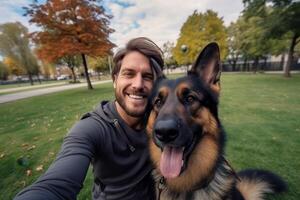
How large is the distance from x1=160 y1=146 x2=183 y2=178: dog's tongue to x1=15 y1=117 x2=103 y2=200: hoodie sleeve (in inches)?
27.7

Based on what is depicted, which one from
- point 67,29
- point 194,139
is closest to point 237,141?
point 194,139

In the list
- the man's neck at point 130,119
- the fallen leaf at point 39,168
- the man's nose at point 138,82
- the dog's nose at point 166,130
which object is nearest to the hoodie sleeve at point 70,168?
the man's neck at point 130,119

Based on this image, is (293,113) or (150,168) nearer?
(150,168)

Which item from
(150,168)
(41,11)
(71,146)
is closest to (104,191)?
(150,168)

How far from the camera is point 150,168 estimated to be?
2566mm

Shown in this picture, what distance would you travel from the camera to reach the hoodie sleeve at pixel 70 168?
1.30 meters

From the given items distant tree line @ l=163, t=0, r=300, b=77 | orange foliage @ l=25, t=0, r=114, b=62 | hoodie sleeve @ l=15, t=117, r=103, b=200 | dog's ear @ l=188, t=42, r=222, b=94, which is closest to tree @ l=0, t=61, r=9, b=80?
distant tree line @ l=163, t=0, r=300, b=77

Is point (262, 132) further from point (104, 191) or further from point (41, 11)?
point (41, 11)

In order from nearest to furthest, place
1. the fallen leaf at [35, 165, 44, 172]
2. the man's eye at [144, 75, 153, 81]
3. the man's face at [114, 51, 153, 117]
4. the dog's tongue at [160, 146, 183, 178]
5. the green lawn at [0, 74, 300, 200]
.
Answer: the dog's tongue at [160, 146, 183, 178]
the man's face at [114, 51, 153, 117]
the man's eye at [144, 75, 153, 81]
the green lawn at [0, 74, 300, 200]
the fallen leaf at [35, 165, 44, 172]

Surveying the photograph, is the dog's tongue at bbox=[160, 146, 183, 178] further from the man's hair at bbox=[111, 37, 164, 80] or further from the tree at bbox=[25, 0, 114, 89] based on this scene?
the tree at bbox=[25, 0, 114, 89]

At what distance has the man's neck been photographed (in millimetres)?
2451

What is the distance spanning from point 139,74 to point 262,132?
5142 millimetres

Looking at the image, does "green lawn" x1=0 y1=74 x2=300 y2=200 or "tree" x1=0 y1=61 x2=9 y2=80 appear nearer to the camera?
"green lawn" x1=0 y1=74 x2=300 y2=200

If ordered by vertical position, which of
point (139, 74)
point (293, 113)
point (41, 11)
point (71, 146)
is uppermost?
point (41, 11)
